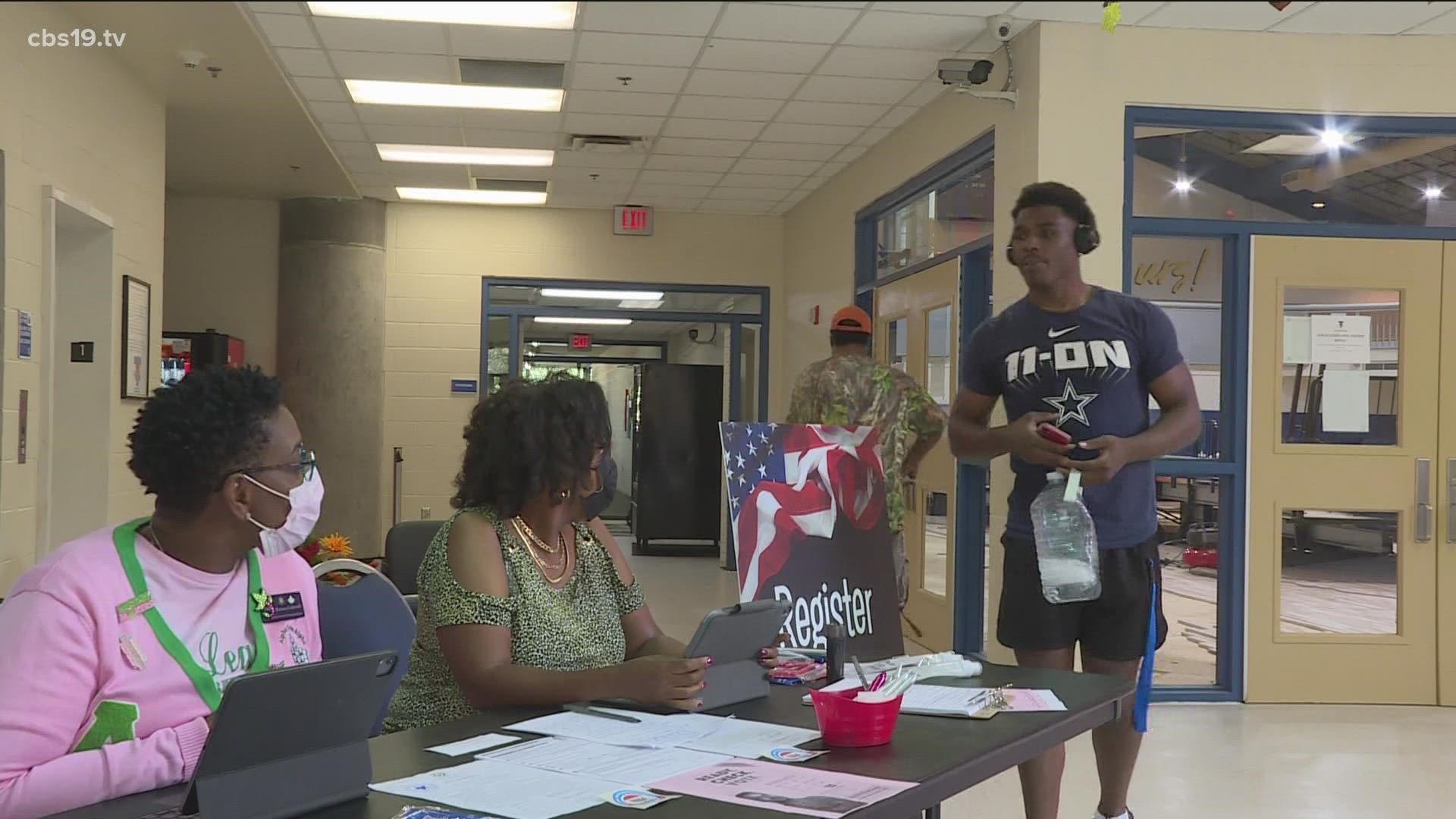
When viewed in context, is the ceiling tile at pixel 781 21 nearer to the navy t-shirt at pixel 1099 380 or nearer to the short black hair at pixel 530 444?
the short black hair at pixel 530 444

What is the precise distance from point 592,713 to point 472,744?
24cm

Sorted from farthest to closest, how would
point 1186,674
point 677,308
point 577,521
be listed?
point 677,308 < point 1186,674 < point 577,521

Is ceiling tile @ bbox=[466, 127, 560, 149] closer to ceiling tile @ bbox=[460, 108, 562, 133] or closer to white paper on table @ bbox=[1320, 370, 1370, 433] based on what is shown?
ceiling tile @ bbox=[460, 108, 562, 133]

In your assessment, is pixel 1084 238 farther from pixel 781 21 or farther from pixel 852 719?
pixel 781 21

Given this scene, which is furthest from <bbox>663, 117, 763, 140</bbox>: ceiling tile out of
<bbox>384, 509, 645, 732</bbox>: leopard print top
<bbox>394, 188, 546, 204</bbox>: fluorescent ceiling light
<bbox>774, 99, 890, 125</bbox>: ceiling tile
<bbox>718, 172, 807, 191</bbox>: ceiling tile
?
<bbox>384, 509, 645, 732</bbox>: leopard print top

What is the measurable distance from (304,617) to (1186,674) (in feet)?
14.7

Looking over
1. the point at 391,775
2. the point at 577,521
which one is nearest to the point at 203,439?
the point at 391,775

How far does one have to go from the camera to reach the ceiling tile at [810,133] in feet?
21.9

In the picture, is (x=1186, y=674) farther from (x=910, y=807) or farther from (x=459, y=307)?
(x=459, y=307)

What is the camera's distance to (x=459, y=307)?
359 inches

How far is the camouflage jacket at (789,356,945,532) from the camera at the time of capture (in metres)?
4.77

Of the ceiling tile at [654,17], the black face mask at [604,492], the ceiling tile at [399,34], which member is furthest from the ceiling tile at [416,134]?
the ceiling tile at [654,17]

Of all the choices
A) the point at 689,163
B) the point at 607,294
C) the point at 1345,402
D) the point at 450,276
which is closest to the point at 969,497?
the point at 1345,402

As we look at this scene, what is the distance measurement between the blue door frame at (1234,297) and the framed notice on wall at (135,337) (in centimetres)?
450
